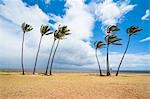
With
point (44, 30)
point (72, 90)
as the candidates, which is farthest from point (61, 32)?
point (72, 90)

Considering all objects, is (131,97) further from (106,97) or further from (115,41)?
(115,41)

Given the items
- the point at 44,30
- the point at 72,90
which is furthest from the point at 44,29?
the point at 72,90

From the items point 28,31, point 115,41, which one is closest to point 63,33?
point 28,31

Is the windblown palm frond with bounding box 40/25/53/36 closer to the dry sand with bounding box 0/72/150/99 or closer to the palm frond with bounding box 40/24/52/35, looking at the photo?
the palm frond with bounding box 40/24/52/35

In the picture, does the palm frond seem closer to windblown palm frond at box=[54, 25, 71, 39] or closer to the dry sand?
windblown palm frond at box=[54, 25, 71, 39]

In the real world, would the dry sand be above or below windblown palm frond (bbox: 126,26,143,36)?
below

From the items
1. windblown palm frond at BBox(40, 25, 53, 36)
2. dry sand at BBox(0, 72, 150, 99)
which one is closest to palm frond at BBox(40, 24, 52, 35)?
windblown palm frond at BBox(40, 25, 53, 36)

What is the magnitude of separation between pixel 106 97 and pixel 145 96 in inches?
89.0

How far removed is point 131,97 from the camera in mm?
12938

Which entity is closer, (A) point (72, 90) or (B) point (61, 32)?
(A) point (72, 90)

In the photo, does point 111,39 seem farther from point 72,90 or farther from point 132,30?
point 72,90

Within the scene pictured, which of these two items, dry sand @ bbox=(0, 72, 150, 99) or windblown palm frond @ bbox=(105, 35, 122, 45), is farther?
windblown palm frond @ bbox=(105, 35, 122, 45)

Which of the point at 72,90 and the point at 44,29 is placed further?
the point at 44,29

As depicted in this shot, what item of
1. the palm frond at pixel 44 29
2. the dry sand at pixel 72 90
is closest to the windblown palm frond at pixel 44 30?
the palm frond at pixel 44 29
